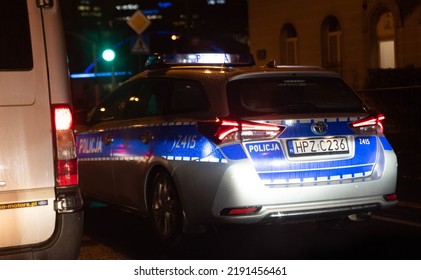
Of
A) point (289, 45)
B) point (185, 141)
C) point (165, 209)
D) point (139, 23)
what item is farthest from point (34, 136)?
point (289, 45)

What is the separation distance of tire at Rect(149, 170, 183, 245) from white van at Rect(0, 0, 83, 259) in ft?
5.69

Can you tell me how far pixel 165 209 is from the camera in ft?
23.1

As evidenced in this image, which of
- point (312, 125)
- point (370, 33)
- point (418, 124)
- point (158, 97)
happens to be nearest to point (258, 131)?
point (312, 125)

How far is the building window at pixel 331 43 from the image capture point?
22.4m

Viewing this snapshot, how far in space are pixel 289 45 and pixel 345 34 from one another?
13.2 feet

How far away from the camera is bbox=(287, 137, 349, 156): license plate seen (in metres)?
6.26

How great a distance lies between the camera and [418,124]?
13.9 m

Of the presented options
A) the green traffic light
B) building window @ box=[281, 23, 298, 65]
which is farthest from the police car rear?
building window @ box=[281, 23, 298, 65]

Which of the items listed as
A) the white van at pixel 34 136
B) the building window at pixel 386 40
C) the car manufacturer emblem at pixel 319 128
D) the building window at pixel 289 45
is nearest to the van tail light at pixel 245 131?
the car manufacturer emblem at pixel 319 128

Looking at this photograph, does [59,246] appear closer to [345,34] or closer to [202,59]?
[202,59]

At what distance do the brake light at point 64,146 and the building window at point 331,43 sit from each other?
17.8 m

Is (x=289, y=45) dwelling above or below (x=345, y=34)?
below

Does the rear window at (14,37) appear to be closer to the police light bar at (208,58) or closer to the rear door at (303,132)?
the rear door at (303,132)

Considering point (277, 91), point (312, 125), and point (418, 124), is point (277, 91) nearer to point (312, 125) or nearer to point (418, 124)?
point (312, 125)
